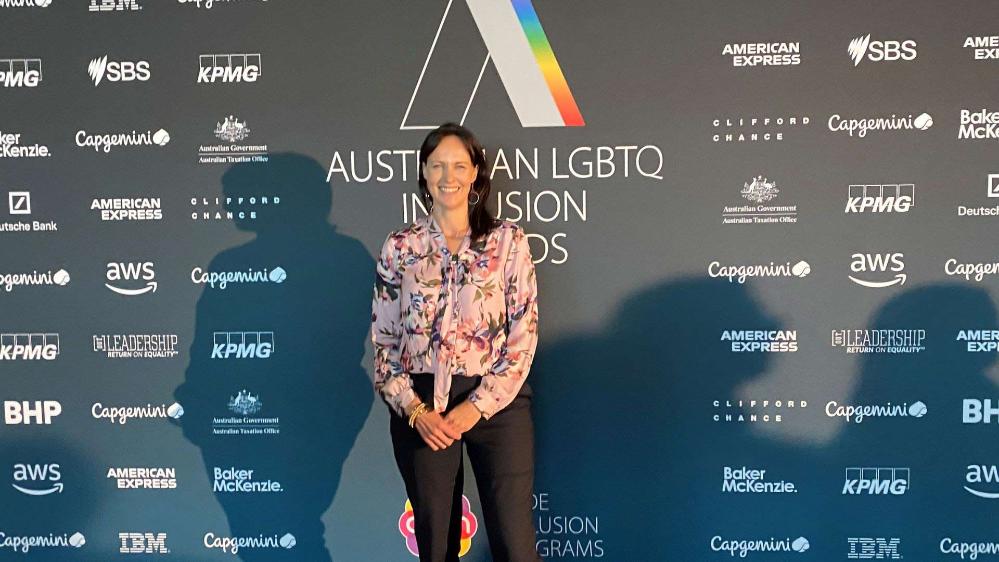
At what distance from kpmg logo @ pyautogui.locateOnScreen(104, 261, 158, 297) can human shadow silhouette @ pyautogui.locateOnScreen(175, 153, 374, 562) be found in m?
0.21

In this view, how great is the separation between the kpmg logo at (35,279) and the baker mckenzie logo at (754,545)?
252cm

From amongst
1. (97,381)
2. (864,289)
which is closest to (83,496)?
(97,381)

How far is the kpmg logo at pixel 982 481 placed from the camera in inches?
102

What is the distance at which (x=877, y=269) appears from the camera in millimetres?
2555

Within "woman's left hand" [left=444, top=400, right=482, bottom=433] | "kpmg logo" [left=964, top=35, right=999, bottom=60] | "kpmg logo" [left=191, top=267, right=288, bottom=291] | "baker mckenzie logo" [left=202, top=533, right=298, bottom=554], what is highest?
"kpmg logo" [left=964, top=35, right=999, bottom=60]

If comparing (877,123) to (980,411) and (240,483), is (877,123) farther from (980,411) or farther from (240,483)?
(240,483)

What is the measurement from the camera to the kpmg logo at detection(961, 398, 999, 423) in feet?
8.43

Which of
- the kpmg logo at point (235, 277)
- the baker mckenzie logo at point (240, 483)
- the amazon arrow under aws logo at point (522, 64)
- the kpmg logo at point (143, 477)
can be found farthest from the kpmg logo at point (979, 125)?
the kpmg logo at point (143, 477)

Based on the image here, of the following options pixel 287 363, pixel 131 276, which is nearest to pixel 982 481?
pixel 287 363

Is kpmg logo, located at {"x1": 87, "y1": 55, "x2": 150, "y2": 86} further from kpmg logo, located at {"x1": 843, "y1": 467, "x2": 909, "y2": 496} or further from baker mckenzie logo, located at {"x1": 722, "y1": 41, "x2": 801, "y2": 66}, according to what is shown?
kpmg logo, located at {"x1": 843, "y1": 467, "x2": 909, "y2": 496}

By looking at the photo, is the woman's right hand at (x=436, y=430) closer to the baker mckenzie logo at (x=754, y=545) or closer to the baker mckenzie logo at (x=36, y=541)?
the baker mckenzie logo at (x=754, y=545)

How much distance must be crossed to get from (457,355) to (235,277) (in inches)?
41.9

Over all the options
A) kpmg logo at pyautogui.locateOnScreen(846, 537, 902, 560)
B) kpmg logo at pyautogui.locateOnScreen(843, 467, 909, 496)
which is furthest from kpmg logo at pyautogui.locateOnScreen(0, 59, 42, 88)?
kpmg logo at pyautogui.locateOnScreen(846, 537, 902, 560)

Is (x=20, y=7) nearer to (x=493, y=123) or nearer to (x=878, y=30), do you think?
(x=493, y=123)
